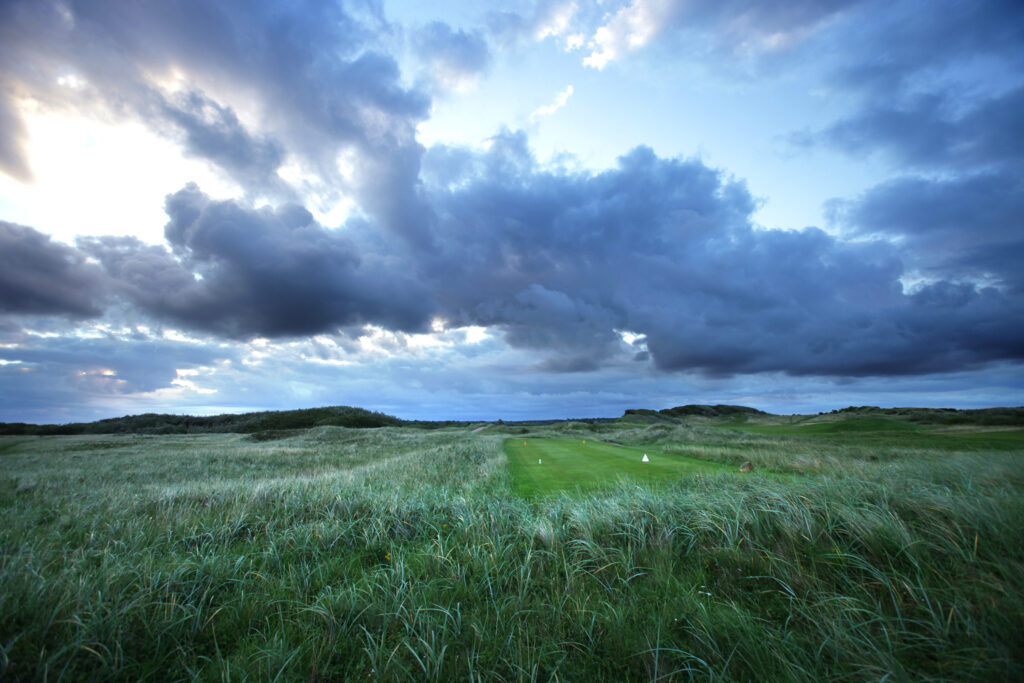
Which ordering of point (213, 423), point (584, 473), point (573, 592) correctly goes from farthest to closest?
point (213, 423)
point (584, 473)
point (573, 592)

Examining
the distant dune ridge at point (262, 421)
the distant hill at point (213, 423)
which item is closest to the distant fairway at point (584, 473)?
the distant dune ridge at point (262, 421)

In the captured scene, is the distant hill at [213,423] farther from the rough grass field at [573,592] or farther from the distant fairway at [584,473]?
the rough grass field at [573,592]

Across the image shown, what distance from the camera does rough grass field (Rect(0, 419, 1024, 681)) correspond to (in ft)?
9.81

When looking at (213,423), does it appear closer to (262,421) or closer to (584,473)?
(262,421)

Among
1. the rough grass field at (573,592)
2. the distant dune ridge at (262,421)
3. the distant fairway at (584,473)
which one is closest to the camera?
the rough grass field at (573,592)

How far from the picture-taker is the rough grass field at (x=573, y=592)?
2.99 m

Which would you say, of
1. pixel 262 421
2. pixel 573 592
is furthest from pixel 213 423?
pixel 573 592

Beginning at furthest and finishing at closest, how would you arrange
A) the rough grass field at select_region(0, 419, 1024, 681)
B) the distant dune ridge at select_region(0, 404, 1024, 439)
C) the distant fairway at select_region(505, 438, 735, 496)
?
the distant dune ridge at select_region(0, 404, 1024, 439) < the distant fairway at select_region(505, 438, 735, 496) < the rough grass field at select_region(0, 419, 1024, 681)

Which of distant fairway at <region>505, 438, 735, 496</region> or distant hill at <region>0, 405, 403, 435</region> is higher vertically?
distant hill at <region>0, 405, 403, 435</region>

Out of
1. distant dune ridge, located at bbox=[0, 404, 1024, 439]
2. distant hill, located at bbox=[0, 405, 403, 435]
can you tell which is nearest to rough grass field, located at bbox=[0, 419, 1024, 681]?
distant dune ridge, located at bbox=[0, 404, 1024, 439]

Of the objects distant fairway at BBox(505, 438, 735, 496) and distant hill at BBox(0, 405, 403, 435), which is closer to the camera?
distant fairway at BBox(505, 438, 735, 496)

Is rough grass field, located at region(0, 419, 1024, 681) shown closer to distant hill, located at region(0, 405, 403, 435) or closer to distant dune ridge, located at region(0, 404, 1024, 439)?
distant dune ridge, located at region(0, 404, 1024, 439)

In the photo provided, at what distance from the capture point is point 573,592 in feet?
14.0

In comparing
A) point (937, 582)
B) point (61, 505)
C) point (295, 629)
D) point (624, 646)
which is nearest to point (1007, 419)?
point (937, 582)
